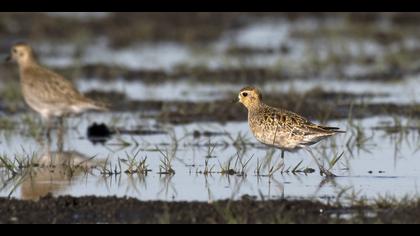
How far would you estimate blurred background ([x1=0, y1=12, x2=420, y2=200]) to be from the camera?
11.2m

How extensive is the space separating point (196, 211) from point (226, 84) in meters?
10.3

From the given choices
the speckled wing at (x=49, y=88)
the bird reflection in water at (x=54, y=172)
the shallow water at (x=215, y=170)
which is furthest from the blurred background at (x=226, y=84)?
the speckled wing at (x=49, y=88)

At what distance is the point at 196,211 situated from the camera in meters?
8.47

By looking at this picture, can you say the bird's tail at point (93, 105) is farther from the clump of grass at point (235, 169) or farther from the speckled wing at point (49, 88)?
the clump of grass at point (235, 169)

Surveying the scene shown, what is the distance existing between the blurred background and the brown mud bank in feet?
1.33

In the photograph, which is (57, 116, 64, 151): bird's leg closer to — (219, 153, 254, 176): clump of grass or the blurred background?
the blurred background

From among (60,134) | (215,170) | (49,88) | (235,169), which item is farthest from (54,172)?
(49,88)

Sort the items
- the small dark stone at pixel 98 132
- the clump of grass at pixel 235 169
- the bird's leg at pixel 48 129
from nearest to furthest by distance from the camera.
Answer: the clump of grass at pixel 235 169
the small dark stone at pixel 98 132
the bird's leg at pixel 48 129

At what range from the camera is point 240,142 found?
41.7 feet

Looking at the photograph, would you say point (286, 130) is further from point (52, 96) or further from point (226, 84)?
point (226, 84)

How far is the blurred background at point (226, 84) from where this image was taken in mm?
11172

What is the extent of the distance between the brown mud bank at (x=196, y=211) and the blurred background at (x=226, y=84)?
0.41 m

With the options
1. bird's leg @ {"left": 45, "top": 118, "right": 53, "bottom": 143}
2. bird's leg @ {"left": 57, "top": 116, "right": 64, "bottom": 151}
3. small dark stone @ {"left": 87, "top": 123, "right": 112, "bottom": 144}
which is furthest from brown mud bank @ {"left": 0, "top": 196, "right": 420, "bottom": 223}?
bird's leg @ {"left": 45, "top": 118, "right": 53, "bottom": 143}
